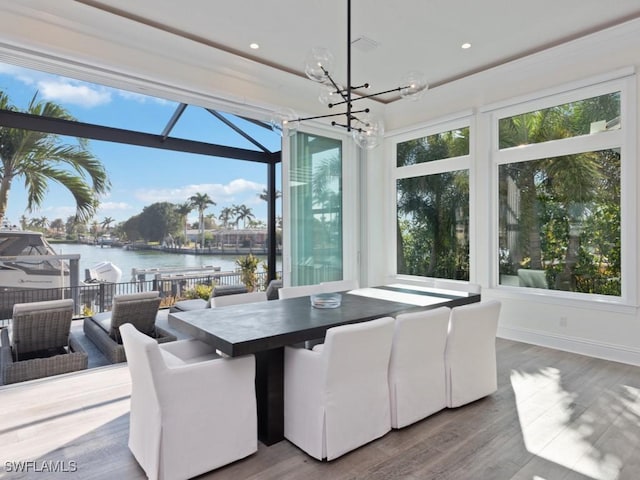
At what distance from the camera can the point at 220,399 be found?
201 cm

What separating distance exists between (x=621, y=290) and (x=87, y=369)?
5.46 m

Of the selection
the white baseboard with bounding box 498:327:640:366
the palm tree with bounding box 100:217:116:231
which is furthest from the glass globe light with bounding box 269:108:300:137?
the palm tree with bounding box 100:217:116:231

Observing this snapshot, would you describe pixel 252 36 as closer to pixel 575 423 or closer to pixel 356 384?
pixel 356 384

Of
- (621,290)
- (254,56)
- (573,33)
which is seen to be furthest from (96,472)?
(573,33)

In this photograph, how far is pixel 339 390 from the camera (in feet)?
6.98

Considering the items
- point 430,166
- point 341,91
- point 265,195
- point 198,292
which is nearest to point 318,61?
point 341,91

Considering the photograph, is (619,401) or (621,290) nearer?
(619,401)

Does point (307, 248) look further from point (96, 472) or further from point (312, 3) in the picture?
point (96, 472)

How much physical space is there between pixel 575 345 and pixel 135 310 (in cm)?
481

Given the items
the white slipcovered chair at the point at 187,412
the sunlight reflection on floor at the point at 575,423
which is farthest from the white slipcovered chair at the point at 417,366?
the white slipcovered chair at the point at 187,412

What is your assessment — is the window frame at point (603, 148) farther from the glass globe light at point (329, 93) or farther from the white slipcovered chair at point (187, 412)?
the white slipcovered chair at point (187, 412)

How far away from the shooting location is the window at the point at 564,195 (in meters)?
4.05

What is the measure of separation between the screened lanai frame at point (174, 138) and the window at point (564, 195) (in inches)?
144

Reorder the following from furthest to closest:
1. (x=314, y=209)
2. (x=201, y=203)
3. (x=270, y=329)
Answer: (x=201, y=203), (x=314, y=209), (x=270, y=329)
